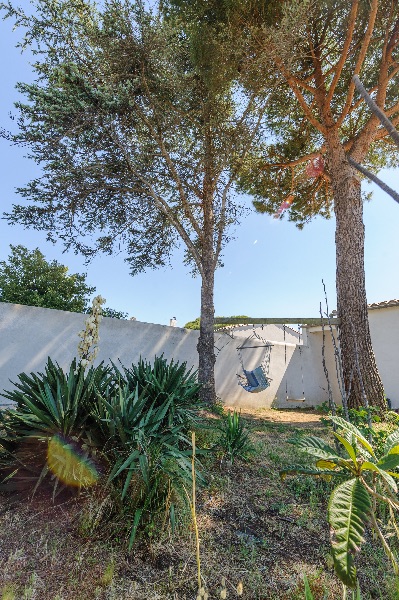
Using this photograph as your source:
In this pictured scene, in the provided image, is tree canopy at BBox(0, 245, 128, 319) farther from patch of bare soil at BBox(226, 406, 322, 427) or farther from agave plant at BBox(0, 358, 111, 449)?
agave plant at BBox(0, 358, 111, 449)

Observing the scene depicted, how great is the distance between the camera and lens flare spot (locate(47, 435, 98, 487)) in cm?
224

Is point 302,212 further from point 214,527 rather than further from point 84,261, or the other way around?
point 214,527

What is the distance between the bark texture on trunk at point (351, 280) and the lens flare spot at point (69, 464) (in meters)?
5.19

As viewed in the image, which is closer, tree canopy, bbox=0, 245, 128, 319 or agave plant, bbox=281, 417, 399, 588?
agave plant, bbox=281, 417, 399, 588

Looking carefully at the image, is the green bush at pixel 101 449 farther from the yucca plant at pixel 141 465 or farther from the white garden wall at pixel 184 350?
the white garden wall at pixel 184 350

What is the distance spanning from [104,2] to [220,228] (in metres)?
4.46

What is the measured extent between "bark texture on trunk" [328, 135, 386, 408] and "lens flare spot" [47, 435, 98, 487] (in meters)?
5.19

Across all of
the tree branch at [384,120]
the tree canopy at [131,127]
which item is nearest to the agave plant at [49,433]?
the tree branch at [384,120]

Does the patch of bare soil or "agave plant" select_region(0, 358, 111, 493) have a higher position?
"agave plant" select_region(0, 358, 111, 493)

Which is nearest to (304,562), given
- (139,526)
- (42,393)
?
(139,526)

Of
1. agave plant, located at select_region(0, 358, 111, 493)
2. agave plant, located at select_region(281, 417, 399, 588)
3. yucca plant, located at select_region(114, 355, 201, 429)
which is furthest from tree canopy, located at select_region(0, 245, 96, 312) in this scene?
agave plant, located at select_region(281, 417, 399, 588)

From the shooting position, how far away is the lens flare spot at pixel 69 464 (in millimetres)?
2244

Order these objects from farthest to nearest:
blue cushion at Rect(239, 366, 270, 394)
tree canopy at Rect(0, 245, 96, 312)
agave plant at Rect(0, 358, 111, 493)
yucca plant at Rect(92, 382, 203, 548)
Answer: tree canopy at Rect(0, 245, 96, 312), blue cushion at Rect(239, 366, 270, 394), agave plant at Rect(0, 358, 111, 493), yucca plant at Rect(92, 382, 203, 548)

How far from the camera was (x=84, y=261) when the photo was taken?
25.2 ft
